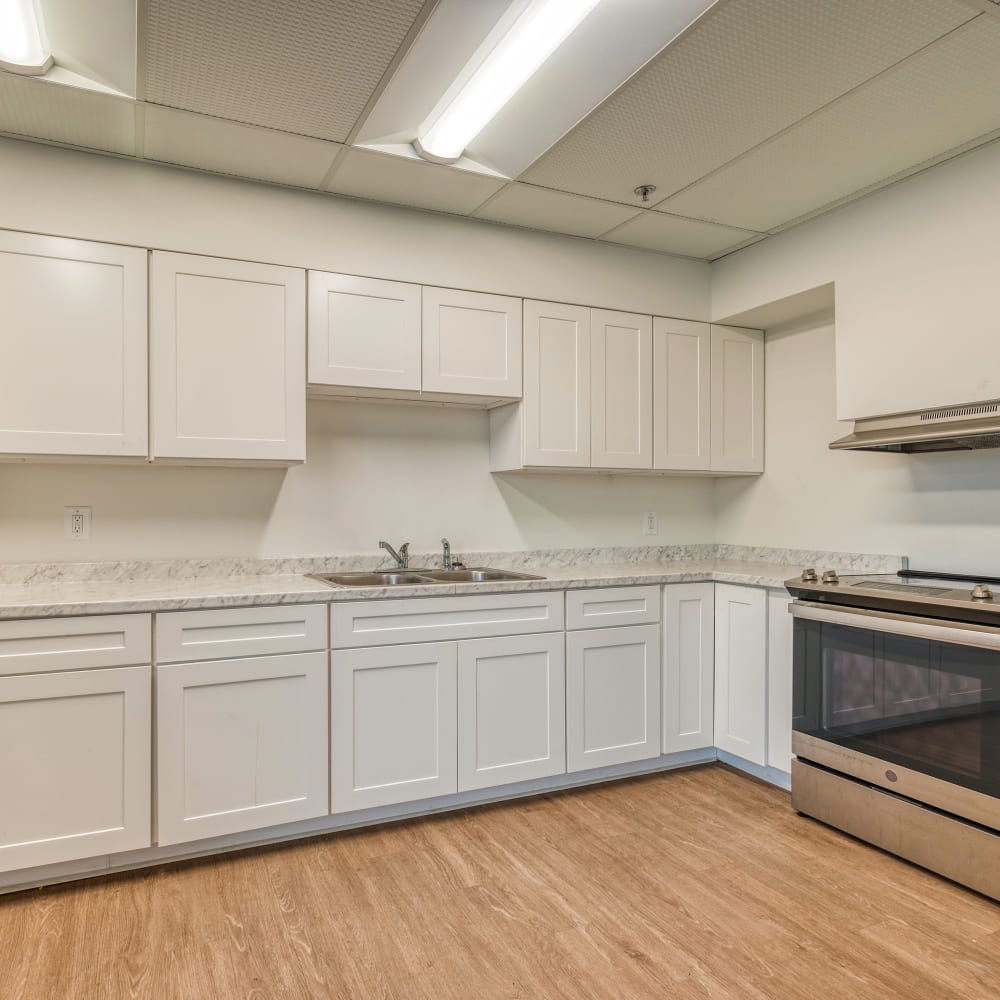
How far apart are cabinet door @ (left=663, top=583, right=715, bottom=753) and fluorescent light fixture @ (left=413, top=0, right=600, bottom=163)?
6.37 feet

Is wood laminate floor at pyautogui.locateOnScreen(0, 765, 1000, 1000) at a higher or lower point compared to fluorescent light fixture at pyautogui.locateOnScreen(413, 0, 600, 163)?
lower

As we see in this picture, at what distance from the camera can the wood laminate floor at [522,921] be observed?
71.6 inches

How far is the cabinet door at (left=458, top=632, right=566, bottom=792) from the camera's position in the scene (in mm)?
2795

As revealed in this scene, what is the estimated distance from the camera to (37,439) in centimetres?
242

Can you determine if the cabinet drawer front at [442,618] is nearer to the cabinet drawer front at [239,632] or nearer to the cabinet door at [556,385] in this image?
the cabinet drawer front at [239,632]

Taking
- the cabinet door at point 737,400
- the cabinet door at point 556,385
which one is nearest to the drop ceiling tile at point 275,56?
the cabinet door at point 556,385

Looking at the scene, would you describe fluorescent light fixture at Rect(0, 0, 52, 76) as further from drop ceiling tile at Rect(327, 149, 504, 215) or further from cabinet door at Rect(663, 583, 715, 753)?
cabinet door at Rect(663, 583, 715, 753)

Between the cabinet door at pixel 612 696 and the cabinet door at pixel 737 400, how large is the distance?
1.06 metres

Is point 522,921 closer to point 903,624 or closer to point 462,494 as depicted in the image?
point 903,624

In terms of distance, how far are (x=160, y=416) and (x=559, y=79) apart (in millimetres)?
1671

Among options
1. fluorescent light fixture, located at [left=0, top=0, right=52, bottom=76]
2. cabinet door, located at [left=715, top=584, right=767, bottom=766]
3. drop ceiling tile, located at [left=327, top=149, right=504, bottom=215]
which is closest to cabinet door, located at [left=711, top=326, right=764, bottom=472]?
cabinet door, located at [left=715, top=584, right=767, bottom=766]

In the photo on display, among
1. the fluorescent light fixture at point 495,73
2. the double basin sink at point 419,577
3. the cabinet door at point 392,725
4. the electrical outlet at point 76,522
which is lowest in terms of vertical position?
the cabinet door at point 392,725

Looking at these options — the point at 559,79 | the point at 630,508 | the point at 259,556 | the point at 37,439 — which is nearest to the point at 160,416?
the point at 37,439

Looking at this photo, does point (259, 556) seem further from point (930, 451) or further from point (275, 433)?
point (930, 451)
